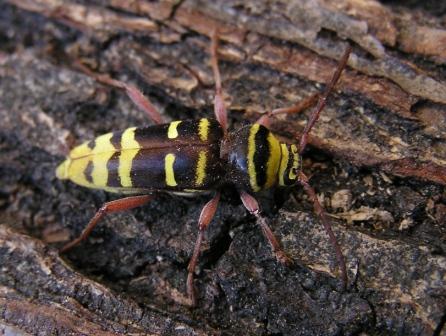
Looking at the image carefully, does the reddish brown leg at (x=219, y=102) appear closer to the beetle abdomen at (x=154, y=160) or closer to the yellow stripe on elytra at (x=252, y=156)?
the beetle abdomen at (x=154, y=160)

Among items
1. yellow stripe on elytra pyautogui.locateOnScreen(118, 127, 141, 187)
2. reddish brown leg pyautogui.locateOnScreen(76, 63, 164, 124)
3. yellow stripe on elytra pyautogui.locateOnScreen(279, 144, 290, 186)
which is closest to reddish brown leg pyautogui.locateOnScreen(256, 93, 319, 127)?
yellow stripe on elytra pyautogui.locateOnScreen(279, 144, 290, 186)

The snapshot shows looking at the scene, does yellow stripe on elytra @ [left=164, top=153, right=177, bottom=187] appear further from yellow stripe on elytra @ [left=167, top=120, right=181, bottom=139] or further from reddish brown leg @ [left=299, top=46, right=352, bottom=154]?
reddish brown leg @ [left=299, top=46, right=352, bottom=154]

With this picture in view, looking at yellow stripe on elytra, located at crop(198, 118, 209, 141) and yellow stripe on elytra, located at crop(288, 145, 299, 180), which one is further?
yellow stripe on elytra, located at crop(198, 118, 209, 141)

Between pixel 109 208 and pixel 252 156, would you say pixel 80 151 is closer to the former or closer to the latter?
pixel 109 208

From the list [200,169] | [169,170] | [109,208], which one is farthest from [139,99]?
[109,208]

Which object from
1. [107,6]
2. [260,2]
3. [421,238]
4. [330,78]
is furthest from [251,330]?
[107,6]

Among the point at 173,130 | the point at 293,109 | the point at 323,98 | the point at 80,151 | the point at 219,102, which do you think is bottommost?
the point at 80,151

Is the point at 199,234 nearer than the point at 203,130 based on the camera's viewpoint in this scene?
Yes

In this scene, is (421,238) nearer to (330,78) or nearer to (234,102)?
(330,78)
